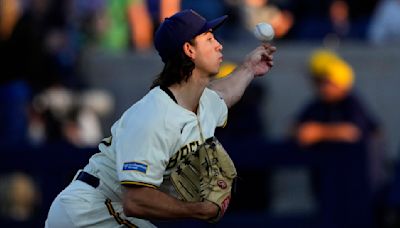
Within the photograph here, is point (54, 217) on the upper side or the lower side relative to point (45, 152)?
upper

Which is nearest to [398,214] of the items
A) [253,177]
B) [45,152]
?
[253,177]

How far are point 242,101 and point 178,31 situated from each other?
441 centimetres

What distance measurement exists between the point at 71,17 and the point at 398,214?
483 cm

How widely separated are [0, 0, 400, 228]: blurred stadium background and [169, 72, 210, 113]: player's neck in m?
4.04

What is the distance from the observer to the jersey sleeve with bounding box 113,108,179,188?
6.16 metres

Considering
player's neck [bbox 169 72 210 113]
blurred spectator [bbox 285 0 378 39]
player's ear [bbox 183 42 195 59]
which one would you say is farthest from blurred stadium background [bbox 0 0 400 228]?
player's ear [bbox 183 42 195 59]

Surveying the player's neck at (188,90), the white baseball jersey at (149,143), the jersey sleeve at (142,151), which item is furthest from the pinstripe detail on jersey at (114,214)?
the player's neck at (188,90)

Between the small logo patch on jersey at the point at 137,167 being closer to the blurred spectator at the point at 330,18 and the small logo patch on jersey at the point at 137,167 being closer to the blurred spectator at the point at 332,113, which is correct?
the blurred spectator at the point at 332,113

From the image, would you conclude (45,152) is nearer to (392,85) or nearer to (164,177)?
(392,85)

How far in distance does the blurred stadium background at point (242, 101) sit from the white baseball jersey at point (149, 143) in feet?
12.9

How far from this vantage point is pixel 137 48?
1298 cm

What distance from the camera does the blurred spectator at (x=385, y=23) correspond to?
38.7 ft

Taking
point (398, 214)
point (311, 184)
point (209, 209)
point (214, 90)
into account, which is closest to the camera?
point (209, 209)

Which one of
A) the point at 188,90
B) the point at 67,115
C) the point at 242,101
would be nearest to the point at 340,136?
the point at 242,101
